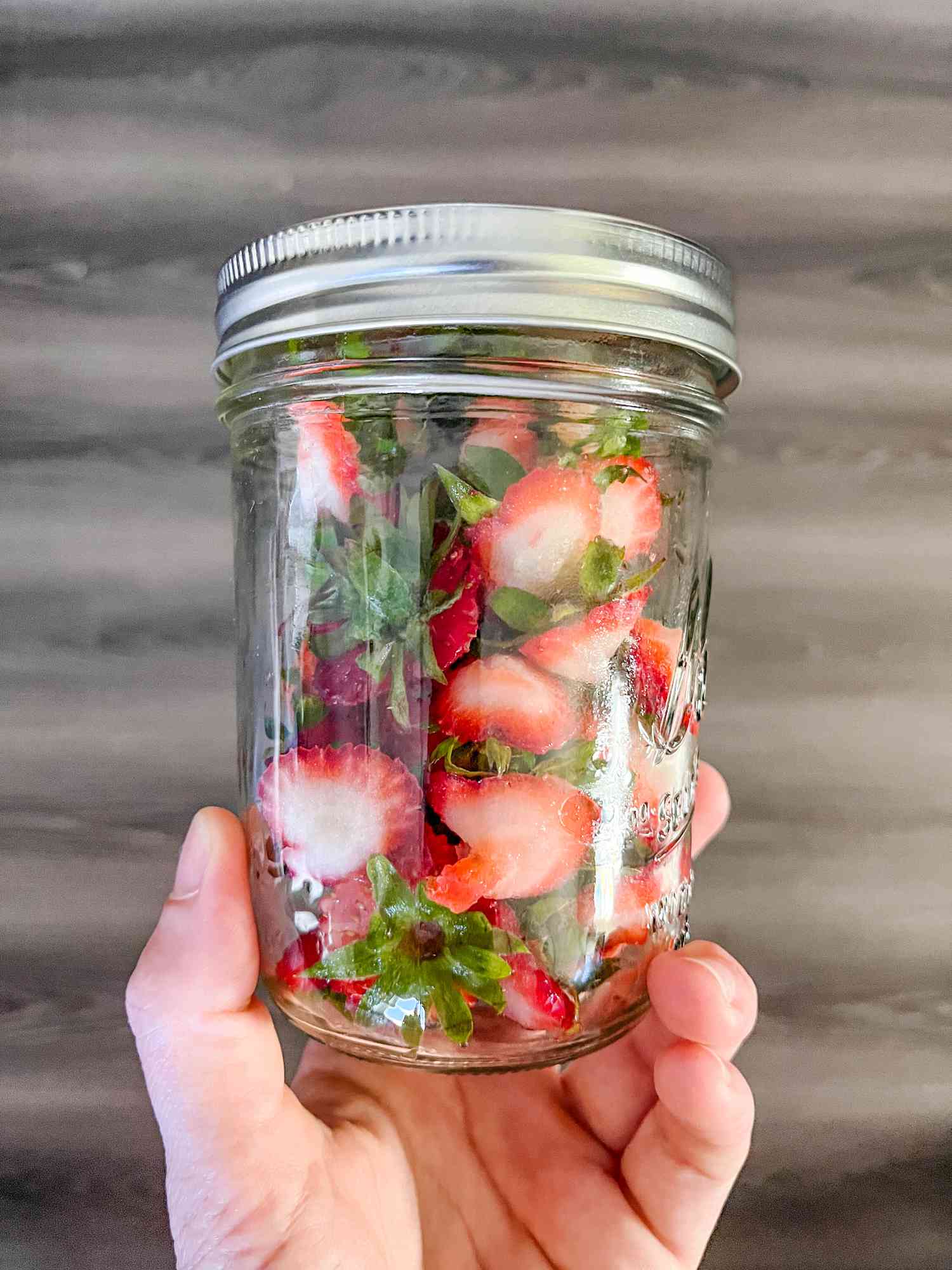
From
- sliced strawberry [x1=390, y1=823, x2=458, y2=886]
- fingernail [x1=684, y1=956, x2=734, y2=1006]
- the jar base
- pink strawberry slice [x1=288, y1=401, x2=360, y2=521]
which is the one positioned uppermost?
pink strawberry slice [x1=288, y1=401, x2=360, y2=521]

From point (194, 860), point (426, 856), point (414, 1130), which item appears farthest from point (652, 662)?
point (414, 1130)

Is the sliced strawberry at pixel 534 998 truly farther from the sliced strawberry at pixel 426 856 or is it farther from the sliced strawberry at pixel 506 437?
the sliced strawberry at pixel 506 437

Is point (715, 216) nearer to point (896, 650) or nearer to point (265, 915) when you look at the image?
point (896, 650)

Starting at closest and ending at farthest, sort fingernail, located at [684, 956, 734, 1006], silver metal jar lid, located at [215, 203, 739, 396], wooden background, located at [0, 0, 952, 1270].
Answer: silver metal jar lid, located at [215, 203, 739, 396] → fingernail, located at [684, 956, 734, 1006] → wooden background, located at [0, 0, 952, 1270]

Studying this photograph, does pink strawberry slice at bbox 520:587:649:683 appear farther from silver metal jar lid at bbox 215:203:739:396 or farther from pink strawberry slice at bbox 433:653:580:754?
silver metal jar lid at bbox 215:203:739:396

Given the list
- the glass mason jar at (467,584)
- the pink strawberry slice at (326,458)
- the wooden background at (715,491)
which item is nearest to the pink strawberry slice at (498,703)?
the glass mason jar at (467,584)

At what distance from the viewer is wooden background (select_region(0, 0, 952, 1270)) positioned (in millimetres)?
738

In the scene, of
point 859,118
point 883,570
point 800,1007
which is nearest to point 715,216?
point 859,118

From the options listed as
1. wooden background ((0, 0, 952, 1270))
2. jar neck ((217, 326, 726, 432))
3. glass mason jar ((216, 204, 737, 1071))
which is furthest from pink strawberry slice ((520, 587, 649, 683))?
wooden background ((0, 0, 952, 1270))

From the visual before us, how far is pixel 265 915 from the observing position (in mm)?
523

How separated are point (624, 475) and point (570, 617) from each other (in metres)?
0.08

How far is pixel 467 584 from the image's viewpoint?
428 millimetres

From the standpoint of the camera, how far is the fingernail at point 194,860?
1.70ft

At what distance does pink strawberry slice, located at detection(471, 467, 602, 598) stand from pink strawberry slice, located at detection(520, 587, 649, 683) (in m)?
0.02
